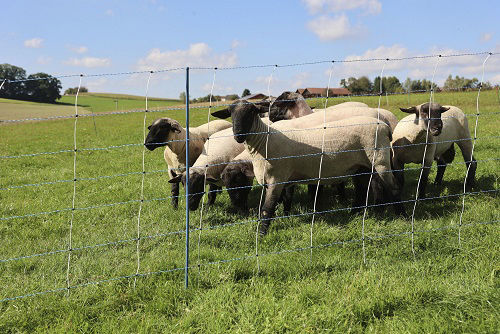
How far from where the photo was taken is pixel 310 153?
5.81m

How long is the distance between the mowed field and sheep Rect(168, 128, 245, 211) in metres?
0.38

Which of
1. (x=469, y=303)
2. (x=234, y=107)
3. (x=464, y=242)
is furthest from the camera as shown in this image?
(x=234, y=107)

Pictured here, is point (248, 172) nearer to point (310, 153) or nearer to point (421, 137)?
point (310, 153)

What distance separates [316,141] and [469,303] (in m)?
3.04

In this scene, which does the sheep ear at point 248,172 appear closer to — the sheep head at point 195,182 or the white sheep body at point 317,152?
the white sheep body at point 317,152

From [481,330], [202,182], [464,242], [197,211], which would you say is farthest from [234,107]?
[481,330]

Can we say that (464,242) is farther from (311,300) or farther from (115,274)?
(115,274)

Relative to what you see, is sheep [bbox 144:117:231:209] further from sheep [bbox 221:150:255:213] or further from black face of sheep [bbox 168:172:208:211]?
sheep [bbox 221:150:255:213]

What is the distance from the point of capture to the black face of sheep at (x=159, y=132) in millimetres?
7023

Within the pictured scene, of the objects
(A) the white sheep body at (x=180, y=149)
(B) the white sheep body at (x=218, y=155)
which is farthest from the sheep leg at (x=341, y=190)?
(A) the white sheep body at (x=180, y=149)

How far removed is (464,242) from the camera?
15.6 ft

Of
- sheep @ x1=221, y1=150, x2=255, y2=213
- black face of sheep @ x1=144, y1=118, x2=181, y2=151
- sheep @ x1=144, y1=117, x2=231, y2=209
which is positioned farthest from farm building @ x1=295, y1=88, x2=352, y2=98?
black face of sheep @ x1=144, y1=118, x2=181, y2=151

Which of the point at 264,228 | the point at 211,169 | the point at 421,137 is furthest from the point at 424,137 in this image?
the point at 211,169

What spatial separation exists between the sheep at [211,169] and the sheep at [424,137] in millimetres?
2968
